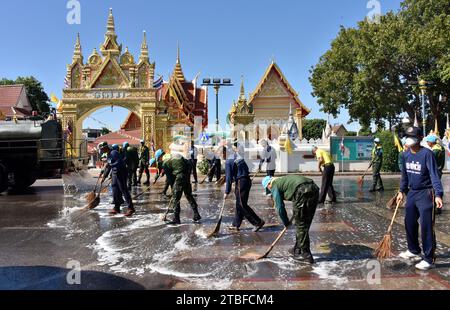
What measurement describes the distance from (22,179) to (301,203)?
1202cm

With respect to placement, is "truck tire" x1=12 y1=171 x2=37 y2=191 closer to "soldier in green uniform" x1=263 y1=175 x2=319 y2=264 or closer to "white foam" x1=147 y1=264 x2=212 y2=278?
"white foam" x1=147 y1=264 x2=212 y2=278

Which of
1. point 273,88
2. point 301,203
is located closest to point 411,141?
point 301,203

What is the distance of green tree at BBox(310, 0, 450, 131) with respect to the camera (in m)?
25.6

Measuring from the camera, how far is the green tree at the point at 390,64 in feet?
83.9

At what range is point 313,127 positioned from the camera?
7206 cm

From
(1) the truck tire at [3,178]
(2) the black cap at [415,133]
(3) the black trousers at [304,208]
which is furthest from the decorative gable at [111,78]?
(2) the black cap at [415,133]

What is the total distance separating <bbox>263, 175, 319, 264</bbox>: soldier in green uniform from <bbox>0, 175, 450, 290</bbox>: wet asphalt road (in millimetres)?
231

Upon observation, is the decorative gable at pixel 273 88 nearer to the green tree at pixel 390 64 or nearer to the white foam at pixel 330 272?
the green tree at pixel 390 64

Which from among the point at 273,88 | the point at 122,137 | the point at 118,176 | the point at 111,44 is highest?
the point at 111,44

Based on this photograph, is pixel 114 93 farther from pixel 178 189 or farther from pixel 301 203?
pixel 301 203

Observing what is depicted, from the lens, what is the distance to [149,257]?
5660 millimetres

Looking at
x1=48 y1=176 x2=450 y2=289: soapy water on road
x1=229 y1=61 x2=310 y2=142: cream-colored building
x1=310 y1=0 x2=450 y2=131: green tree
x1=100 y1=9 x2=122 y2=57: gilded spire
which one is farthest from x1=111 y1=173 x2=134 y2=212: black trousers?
x1=229 y1=61 x2=310 y2=142: cream-colored building
